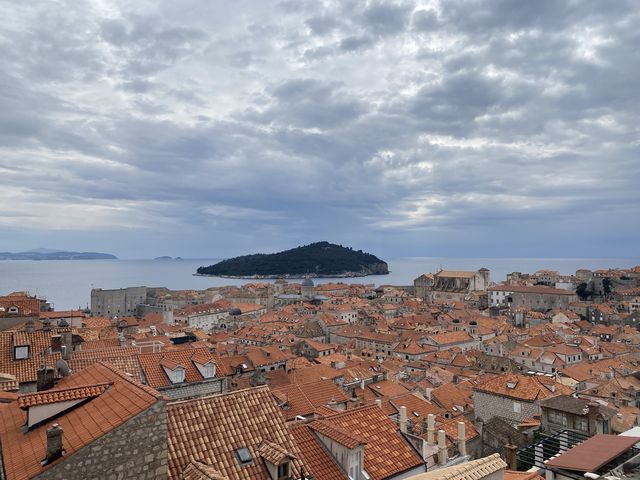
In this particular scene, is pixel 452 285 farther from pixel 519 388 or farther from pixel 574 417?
pixel 574 417

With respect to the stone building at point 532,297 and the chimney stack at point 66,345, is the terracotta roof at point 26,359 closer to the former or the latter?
the chimney stack at point 66,345

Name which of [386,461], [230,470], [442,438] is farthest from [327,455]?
[442,438]

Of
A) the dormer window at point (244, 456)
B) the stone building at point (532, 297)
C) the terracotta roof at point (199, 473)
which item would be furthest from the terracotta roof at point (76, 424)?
the stone building at point (532, 297)

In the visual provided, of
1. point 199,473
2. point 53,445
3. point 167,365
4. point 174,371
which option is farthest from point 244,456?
point 167,365

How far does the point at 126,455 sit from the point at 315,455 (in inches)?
197

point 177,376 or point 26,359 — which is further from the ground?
point 26,359

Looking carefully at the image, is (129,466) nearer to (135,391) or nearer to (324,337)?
(135,391)

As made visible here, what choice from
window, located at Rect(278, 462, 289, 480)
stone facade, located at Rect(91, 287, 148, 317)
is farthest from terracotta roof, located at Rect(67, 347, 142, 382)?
stone facade, located at Rect(91, 287, 148, 317)

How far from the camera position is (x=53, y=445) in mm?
7375

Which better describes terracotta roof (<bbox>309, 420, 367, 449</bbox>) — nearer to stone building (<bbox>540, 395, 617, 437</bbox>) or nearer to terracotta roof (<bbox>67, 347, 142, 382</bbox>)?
terracotta roof (<bbox>67, 347, 142, 382</bbox>)

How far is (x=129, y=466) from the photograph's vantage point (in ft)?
25.2

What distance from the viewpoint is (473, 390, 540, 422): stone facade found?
2667cm

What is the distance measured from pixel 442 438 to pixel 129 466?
1221 centimetres

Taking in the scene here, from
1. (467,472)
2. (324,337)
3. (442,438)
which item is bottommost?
(324,337)
